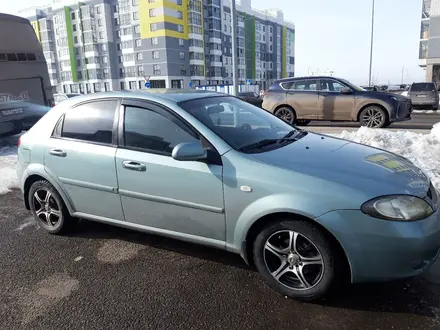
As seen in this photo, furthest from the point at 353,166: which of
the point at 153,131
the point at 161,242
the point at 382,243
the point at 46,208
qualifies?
the point at 46,208

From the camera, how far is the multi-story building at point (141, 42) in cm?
6531

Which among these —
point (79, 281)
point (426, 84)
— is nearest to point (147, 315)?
point (79, 281)

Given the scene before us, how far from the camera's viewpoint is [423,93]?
709 inches

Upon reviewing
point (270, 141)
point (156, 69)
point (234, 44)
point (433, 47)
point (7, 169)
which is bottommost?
point (7, 169)

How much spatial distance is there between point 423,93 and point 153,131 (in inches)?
717

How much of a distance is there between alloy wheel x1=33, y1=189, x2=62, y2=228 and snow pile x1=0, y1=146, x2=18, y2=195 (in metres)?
2.15

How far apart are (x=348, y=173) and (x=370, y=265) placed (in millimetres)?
653

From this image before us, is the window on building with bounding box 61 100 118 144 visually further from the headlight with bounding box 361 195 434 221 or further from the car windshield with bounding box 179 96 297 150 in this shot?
the headlight with bounding box 361 195 434 221

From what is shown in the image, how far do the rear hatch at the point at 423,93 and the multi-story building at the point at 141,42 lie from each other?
50857 mm

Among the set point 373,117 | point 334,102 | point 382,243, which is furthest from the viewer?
point 334,102

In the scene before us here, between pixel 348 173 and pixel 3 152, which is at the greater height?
pixel 348 173

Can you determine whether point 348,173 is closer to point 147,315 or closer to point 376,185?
point 376,185

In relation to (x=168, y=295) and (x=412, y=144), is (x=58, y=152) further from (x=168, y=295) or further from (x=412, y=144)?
(x=412, y=144)

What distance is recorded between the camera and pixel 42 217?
429cm
